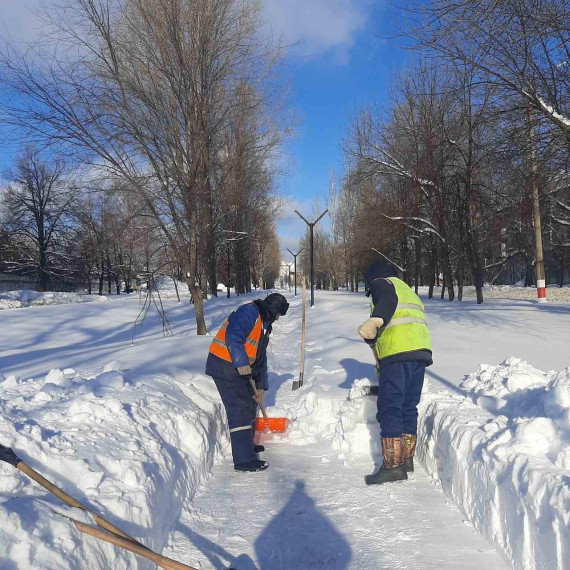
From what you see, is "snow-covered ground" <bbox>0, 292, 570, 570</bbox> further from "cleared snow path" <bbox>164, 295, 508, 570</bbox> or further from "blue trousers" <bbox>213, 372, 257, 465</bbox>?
"blue trousers" <bbox>213, 372, 257, 465</bbox>

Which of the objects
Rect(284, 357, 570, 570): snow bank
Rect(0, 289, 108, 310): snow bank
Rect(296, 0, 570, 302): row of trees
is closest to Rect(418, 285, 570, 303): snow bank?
Rect(296, 0, 570, 302): row of trees

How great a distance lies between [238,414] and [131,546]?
8.47 feet

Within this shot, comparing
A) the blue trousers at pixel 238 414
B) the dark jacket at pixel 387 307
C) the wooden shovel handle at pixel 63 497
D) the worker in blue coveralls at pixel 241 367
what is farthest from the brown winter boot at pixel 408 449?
the wooden shovel handle at pixel 63 497

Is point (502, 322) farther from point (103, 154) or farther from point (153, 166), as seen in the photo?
point (103, 154)

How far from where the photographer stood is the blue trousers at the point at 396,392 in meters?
4.29

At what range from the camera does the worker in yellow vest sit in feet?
14.0

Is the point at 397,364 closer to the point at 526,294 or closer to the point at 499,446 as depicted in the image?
the point at 499,446

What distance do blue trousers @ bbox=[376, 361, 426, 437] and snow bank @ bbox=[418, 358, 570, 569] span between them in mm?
394

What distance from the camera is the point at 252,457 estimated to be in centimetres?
472

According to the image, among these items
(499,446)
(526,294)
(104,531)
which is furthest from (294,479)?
(526,294)

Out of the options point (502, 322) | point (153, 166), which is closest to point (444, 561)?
point (153, 166)

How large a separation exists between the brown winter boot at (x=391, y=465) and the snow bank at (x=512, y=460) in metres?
0.33

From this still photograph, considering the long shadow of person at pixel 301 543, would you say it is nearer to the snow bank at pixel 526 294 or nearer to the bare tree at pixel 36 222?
the snow bank at pixel 526 294

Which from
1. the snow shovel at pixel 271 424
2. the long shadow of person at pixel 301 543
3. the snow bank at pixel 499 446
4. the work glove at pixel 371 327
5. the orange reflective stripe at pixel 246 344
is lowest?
the long shadow of person at pixel 301 543
